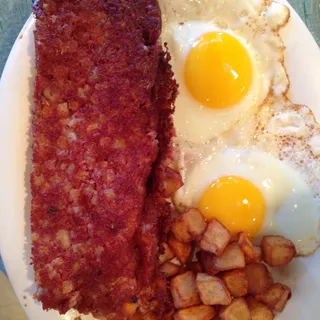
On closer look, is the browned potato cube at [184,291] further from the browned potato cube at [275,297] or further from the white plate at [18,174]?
the white plate at [18,174]

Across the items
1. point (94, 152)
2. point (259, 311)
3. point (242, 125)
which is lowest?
point (259, 311)

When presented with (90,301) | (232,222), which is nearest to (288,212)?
(232,222)

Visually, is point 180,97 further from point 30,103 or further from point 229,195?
point 30,103

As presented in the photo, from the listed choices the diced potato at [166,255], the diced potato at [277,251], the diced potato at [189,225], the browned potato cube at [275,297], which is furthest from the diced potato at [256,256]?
the diced potato at [166,255]

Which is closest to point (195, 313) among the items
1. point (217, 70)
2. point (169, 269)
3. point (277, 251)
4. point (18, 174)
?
point (169, 269)

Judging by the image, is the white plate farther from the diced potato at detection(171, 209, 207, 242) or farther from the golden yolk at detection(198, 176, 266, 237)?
the diced potato at detection(171, 209, 207, 242)

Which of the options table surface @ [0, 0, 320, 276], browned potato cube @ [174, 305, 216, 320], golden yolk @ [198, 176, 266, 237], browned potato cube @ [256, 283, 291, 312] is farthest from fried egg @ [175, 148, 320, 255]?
table surface @ [0, 0, 320, 276]

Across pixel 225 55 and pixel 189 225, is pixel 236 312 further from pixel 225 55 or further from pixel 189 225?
pixel 225 55
